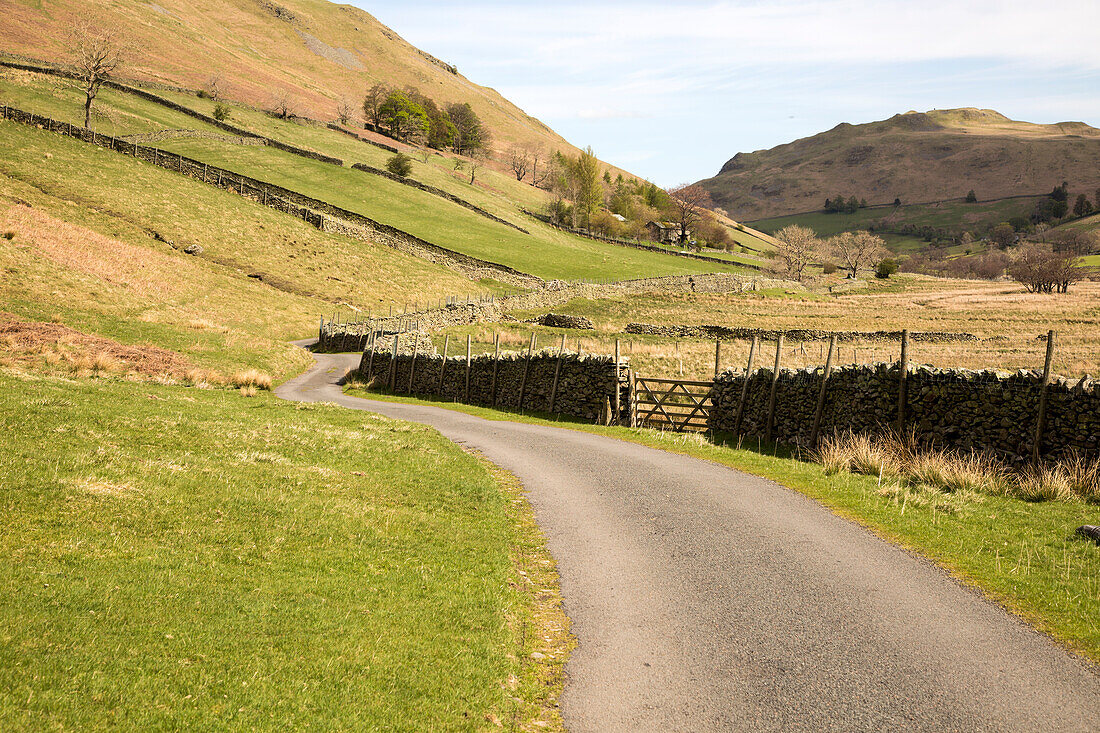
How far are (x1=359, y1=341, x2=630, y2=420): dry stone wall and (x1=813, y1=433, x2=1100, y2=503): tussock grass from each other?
A: 11.5 metres

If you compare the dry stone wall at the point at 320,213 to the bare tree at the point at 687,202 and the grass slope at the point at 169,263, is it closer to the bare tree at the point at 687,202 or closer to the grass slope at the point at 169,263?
the grass slope at the point at 169,263

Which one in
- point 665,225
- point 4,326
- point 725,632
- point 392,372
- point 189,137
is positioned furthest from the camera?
point 665,225

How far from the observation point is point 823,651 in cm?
798

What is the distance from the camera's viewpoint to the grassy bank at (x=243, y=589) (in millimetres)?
5797

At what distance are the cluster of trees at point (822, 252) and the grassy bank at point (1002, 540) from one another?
120 m

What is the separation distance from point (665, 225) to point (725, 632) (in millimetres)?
155707

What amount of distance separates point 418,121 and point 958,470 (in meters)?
156

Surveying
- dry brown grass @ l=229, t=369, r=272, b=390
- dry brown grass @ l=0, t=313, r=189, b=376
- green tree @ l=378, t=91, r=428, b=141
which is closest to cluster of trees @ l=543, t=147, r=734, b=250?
green tree @ l=378, t=91, r=428, b=141

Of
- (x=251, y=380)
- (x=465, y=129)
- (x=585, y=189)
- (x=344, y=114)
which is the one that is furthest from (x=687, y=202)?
(x=251, y=380)

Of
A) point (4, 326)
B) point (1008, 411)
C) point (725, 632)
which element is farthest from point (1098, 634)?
point (4, 326)

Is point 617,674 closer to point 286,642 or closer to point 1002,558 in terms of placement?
point 286,642

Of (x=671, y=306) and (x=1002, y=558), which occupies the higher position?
(x=671, y=306)

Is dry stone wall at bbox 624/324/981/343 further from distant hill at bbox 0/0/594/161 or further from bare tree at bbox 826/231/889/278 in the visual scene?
distant hill at bbox 0/0/594/161

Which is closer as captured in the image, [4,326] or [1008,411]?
[1008,411]
